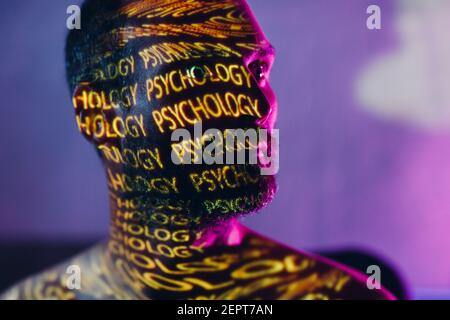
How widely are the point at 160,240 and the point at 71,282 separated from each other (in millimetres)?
401

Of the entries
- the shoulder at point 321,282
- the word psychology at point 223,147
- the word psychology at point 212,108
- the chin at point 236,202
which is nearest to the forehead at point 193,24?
the word psychology at point 212,108

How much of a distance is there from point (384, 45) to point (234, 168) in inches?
36.3

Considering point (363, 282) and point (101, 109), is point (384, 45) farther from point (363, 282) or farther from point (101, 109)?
point (101, 109)

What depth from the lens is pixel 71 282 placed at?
1810mm

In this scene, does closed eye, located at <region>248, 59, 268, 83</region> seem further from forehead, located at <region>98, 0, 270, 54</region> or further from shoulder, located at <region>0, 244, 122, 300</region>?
shoulder, located at <region>0, 244, 122, 300</region>

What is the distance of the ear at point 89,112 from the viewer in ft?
5.53

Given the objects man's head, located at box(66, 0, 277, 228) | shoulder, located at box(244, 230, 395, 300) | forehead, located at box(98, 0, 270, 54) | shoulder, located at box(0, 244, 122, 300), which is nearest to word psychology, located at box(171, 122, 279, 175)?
man's head, located at box(66, 0, 277, 228)

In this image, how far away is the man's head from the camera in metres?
1.55

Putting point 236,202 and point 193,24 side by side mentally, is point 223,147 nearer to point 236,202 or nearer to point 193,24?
point 236,202

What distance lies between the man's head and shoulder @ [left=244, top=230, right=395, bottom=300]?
305mm

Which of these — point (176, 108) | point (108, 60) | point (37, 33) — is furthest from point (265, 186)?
point (37, 33)

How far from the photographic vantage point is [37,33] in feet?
6.63

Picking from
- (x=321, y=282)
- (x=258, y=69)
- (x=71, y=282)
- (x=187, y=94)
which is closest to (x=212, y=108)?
(x=187, y=94)

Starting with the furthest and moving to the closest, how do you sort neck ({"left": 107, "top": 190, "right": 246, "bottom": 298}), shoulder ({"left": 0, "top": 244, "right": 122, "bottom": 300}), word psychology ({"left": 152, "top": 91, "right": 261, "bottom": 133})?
1. shoulder ({"left": 0, "top": 244, "right": 122, "bottom": 300})
2. neck ({"left": 107, "top": 190, "right": 246, "bottom": 298})
3. word psychology ({"left": 152, "top": 91, "right": 261, "bottom": 133})
